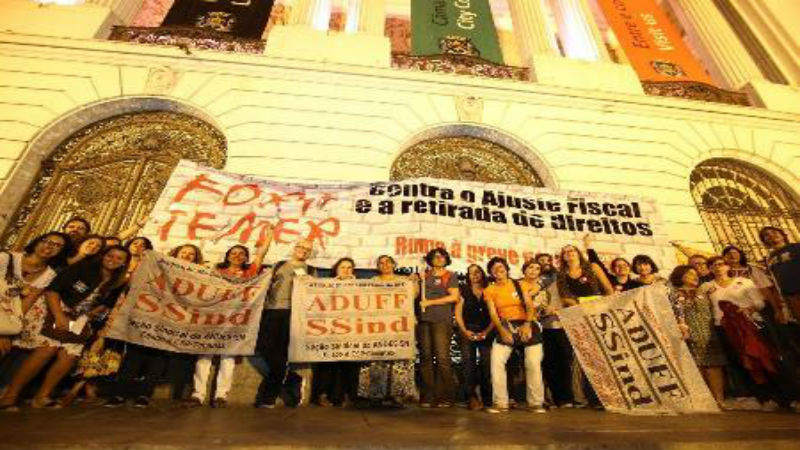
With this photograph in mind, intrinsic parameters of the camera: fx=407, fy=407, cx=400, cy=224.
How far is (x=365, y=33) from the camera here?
978cm

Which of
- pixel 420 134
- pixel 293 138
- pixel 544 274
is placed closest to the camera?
pixel 544 274

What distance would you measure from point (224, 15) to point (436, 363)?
903cm

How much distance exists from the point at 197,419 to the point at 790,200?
1165 centimetres

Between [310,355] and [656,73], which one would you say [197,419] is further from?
[656,73]

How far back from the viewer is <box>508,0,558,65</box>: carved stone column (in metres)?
10.4

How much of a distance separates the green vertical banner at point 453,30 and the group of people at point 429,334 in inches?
244

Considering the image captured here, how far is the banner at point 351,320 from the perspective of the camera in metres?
4.29

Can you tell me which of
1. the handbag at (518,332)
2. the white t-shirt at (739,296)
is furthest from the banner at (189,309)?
the white t-shirt at (739,296)

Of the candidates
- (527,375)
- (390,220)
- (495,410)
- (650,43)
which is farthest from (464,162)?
(650,43)

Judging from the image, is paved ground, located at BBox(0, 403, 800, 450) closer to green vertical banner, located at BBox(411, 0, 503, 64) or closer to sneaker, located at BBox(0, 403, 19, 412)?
sneaker, located at BBox(0, 403, 19, 412)

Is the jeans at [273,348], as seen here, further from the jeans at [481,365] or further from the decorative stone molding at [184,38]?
the decorative stone molding at [184,38]

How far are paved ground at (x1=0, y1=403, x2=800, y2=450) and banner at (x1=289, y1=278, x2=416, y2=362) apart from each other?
0.70m

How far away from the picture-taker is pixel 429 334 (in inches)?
176

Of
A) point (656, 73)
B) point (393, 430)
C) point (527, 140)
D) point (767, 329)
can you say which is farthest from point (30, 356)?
point (656, 73)
